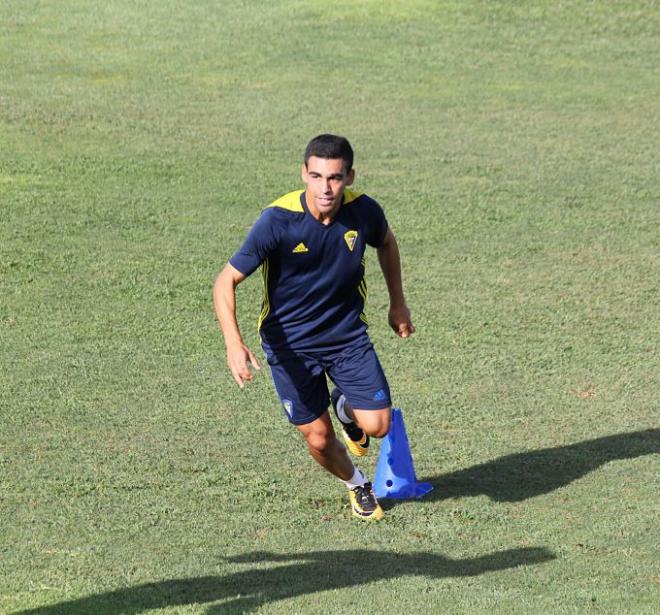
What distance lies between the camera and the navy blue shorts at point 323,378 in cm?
801

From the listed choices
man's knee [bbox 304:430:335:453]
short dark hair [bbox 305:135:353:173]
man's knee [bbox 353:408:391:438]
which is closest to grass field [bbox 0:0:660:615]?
man's knee [bbox 304:430:335:453]

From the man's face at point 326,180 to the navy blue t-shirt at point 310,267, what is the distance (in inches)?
5.9

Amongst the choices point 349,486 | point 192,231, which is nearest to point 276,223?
point 349,486

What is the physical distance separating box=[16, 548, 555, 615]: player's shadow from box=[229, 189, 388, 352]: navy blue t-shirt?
1277 millimetres

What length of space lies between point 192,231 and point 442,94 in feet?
22.3

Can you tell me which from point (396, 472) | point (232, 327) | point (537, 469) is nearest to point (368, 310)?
point (537, 469)

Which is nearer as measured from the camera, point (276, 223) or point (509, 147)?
point (276, 223)

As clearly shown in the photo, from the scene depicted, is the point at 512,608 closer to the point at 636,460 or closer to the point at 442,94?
the point at 636,460

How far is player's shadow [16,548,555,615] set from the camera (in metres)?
6.66

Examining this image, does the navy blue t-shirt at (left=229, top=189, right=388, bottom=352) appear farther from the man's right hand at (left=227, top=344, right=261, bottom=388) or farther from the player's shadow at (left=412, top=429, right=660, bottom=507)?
the player's shadow at (left=412, top=429, right=660, bottom=507)

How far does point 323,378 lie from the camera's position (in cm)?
816

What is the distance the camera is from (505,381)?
36.1ft

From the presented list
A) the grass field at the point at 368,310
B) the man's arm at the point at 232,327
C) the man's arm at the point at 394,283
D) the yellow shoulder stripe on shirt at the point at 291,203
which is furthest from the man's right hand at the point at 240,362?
the man's arm at the point at 394,283

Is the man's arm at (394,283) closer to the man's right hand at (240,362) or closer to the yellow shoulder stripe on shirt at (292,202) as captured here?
the yellow shoulder stripe on shirt at (292,202)
